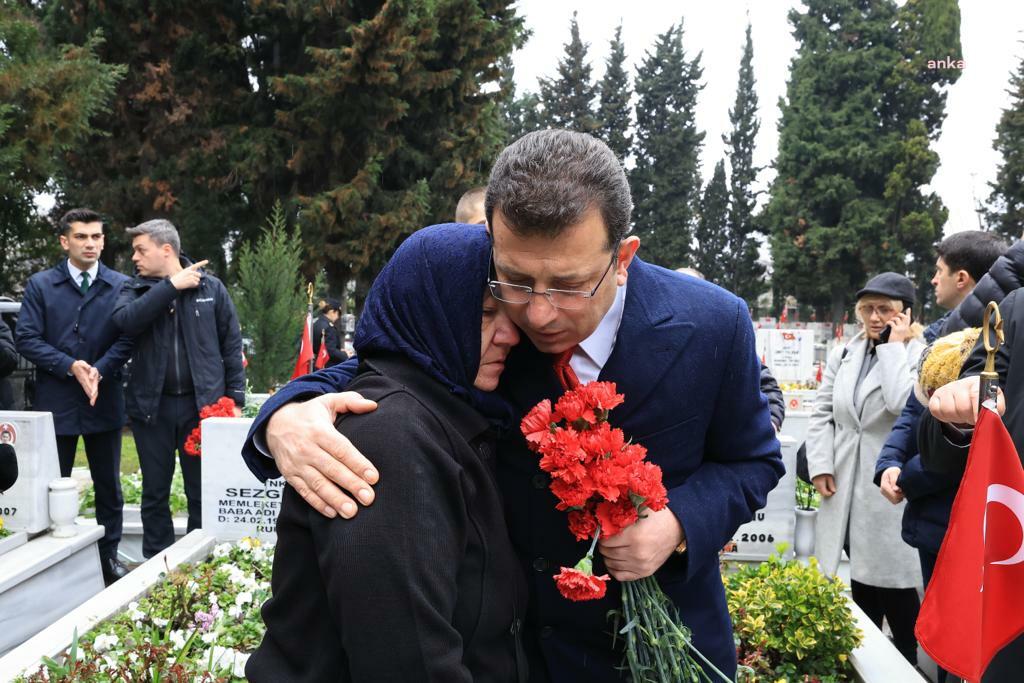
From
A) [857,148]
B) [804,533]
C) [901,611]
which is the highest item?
[857,148]

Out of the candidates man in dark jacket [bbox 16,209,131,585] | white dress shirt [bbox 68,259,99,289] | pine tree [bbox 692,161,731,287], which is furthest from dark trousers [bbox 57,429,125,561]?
pine tree [bbox 692,161,731,287]

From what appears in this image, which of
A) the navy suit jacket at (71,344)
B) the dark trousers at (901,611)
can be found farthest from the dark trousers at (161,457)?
the dark trousers at (901,611)

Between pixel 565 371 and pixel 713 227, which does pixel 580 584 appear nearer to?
pixel 565 371

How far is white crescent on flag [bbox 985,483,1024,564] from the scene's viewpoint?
6.93 ft

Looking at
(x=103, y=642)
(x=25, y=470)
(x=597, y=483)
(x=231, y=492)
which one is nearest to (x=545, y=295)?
(x=597, y=483)

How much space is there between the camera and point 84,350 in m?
5.93

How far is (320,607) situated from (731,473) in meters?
0.99

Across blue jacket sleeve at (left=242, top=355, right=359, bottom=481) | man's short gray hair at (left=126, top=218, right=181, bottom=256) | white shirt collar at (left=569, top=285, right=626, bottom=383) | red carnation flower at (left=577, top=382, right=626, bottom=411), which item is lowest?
blue jacket sleeve at (left=242, top=355, right=359, bottom=481)

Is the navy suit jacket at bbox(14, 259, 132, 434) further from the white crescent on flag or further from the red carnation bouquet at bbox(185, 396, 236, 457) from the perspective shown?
the white crescent on flag

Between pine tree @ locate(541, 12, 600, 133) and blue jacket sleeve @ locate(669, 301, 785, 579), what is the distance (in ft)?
172

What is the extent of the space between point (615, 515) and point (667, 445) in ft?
0.90

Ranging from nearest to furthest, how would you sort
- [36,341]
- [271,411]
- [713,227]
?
[271,411], [36,341], [713,227]

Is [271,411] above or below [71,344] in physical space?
above

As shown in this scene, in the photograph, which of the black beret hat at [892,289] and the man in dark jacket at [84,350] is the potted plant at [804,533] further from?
the man in dark jacket at [84,350]
